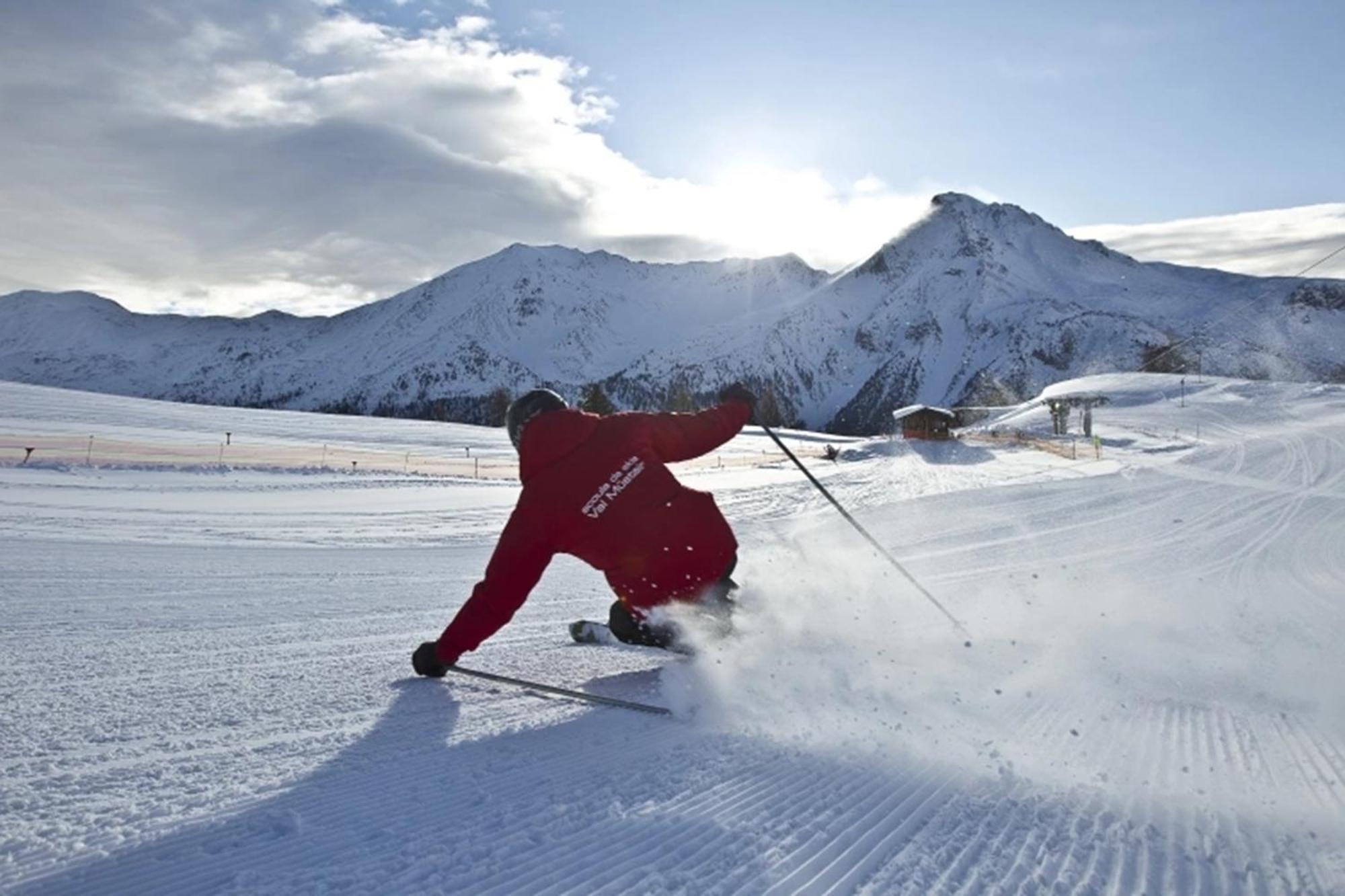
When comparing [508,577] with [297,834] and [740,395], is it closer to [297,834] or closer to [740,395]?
[297,834]

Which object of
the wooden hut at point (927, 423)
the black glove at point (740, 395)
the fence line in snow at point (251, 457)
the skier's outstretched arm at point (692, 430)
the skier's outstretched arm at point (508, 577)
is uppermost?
the wooden hut at point (927, 423)

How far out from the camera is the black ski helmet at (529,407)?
4.25 metres

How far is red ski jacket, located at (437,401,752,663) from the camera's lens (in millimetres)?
3980

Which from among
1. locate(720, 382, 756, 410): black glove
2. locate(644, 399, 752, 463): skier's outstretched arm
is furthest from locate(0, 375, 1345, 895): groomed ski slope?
locate(720, 382, 756, 410): black glove

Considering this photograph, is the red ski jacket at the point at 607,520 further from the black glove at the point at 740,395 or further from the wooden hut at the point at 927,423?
the wooden hut at the point at 927,423

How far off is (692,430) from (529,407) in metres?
0.86

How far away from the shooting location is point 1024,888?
90.0 inches

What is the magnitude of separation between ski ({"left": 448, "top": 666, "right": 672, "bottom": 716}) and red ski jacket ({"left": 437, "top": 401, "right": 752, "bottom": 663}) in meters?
0.27

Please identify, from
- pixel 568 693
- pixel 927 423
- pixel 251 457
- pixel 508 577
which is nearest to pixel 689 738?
pixel 568 693

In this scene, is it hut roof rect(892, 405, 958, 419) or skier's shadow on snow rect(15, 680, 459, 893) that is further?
hut roof rect(892, 405, 958, 419)

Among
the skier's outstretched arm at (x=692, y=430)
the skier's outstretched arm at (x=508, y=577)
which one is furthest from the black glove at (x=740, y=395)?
the skier's outstretched arm at (x=508, y=577)

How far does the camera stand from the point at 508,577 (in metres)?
3.94

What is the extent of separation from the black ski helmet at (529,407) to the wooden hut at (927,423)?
60563mm

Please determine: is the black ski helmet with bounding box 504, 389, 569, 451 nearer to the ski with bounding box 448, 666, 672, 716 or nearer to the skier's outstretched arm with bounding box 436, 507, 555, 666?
the skier's outstretched arm with bounding box 436, 507, 555, 666
